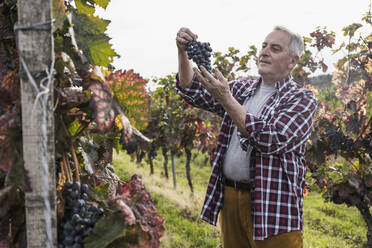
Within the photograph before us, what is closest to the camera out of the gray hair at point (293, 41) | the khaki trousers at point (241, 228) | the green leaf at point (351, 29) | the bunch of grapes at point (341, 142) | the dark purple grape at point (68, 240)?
the dark purple grape at point (68, 240)

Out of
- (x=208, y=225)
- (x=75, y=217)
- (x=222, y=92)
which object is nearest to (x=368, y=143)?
(x=222, y=92)

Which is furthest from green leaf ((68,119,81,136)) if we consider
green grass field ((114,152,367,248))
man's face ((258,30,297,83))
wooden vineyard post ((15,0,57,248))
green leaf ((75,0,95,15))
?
green grass field ((114,152,367,248))

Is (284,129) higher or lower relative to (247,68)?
lower

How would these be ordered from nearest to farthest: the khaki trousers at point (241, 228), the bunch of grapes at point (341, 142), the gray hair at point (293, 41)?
the khaki trousers at point (241, 228)
the gray hair at point (293, 41)
the bunch of grapes at point (341, 142)

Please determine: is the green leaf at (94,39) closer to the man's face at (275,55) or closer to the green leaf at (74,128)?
the green leaf at (74,128)

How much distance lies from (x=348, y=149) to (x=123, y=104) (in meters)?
3.46

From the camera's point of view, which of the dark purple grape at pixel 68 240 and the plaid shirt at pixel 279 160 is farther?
the plaid shirt at pixel 279 160

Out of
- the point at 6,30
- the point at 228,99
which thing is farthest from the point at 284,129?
the point at 6,30

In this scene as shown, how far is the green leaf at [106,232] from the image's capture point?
98cm

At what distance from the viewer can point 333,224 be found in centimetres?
655

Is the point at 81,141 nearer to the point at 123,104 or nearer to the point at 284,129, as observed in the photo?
the point at 123,104

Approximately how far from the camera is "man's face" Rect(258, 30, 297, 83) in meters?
2.29

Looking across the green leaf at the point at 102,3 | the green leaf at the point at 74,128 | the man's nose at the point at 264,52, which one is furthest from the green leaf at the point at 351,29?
the green leaf at the point at 74,128

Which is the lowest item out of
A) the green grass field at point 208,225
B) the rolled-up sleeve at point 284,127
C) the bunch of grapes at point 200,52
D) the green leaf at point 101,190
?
the green grass field at point 208,225
